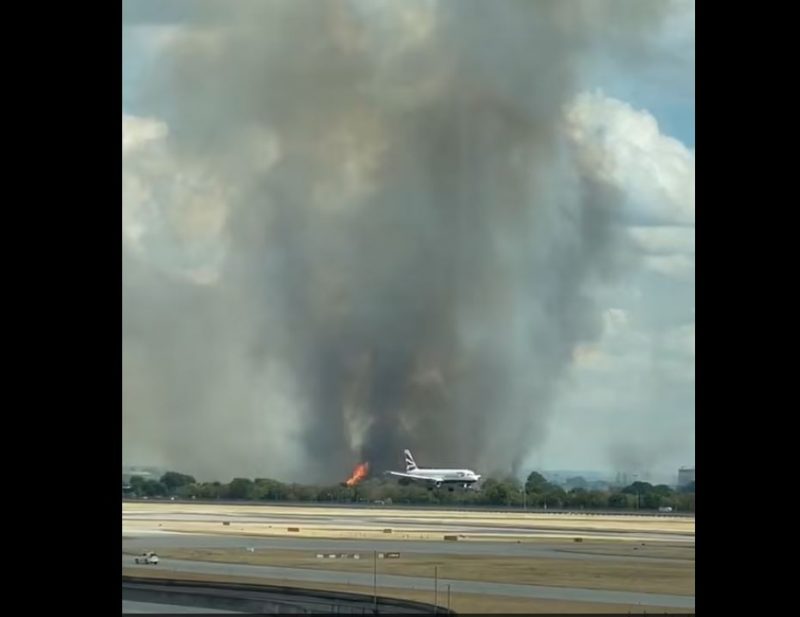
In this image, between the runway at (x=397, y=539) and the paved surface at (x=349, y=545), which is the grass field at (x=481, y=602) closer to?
the runway at (x=397, y=539)

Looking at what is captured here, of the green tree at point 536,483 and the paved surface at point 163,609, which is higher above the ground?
the green tree at point 536,483

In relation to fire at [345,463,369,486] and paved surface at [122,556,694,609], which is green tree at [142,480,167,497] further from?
fire at [345,463,369,486]

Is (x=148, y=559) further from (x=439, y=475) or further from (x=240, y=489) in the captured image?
(x=439, y=475)

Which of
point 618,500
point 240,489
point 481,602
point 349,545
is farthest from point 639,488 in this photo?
point 240,489

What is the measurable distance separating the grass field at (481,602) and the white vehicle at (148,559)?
0.07 meters

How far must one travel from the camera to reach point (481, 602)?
7.46 m

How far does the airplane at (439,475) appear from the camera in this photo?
947 cm

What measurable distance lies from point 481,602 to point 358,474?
7.58 feet

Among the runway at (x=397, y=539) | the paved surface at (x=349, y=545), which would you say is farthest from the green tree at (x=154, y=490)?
the paved surface at (x=349, y=545)

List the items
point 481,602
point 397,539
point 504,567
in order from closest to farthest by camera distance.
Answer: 1. point 481,602
2. point 504,567
3. point 397,539

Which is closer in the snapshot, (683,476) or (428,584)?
(683,476)

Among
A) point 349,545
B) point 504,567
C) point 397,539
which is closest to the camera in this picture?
point 504,567

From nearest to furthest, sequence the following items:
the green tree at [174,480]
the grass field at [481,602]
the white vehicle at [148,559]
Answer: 1. the grass field at [481,602]
2. the white vehicle at [148,559]
3. the green tree at [174,480]
